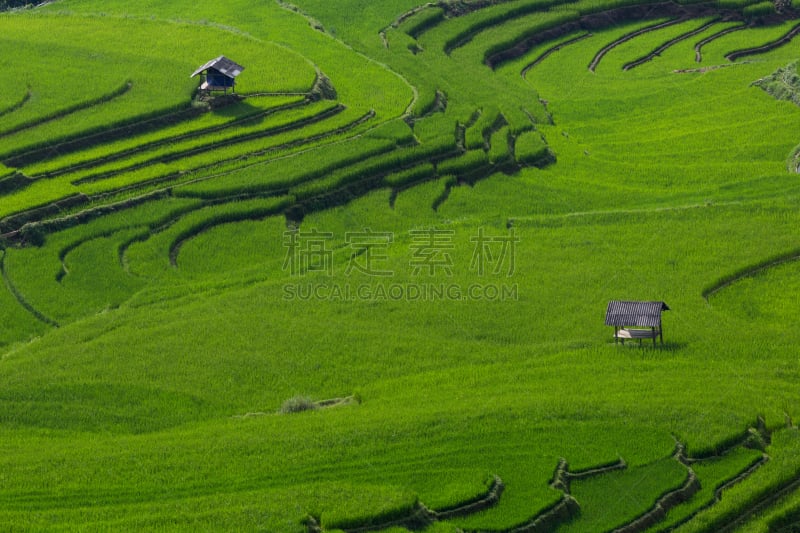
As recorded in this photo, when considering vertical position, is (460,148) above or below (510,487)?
above

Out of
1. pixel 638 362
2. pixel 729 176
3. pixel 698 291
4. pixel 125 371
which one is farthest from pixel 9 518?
pixel 729 176

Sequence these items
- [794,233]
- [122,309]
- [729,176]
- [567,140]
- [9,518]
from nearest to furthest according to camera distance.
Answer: [9,518]
[122,309]
[794,233]
[729,176]
[567,140]

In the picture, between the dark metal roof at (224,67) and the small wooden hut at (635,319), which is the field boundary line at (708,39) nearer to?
the dark metal roof at (224,67)

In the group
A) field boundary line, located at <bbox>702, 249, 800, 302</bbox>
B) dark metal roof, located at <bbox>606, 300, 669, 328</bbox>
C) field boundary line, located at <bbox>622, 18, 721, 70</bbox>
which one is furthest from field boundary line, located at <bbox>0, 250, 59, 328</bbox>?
field boundary line, located at <bbox>622, 18, 721, 70</bbox>

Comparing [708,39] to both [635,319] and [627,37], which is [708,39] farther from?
[635,319]

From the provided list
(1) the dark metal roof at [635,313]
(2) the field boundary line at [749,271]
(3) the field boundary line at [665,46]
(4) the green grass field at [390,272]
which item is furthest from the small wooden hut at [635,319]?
(3) the field boundary line at [665,46]

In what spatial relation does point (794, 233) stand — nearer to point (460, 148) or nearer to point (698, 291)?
point (698, 291)

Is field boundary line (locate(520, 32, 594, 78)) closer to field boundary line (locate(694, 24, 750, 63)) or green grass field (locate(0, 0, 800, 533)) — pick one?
green grass field (locate(0, 0, 800, 533))
